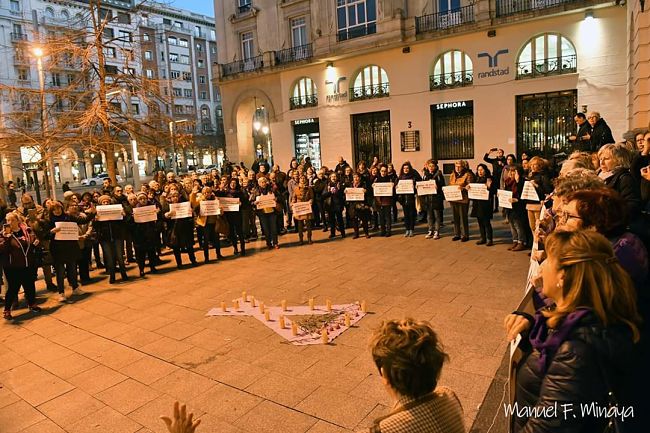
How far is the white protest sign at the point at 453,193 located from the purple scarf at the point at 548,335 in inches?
404

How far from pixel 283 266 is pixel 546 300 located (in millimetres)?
9085

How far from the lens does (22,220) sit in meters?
9.94

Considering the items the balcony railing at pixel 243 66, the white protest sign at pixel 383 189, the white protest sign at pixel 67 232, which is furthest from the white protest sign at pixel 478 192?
the balcony railing at pixel 243 66

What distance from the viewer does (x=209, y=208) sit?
12734mm

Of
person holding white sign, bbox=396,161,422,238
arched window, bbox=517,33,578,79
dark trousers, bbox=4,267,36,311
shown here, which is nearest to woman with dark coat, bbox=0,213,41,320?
dark trousers, bbox=4,267,36,311

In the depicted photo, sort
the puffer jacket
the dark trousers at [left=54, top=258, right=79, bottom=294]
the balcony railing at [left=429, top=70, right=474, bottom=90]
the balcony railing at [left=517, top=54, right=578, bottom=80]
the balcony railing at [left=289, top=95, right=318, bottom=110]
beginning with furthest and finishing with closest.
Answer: the balcony railing at [left=289, top=95, right=318, bottom=110]
the balcony railing at [left=429, top=70, right=474, bottom=90]
the balcony railing at [left=517, top=54, right=578, bottom=80]
the dark trousers at [left=54, top=258, right=79, bottom=294]
the puffer jacket

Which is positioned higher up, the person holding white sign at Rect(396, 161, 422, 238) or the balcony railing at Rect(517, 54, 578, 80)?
the balcony railing at Rect(517, 54, 578, 80)

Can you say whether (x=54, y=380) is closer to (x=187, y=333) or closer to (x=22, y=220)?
(x=187, y=333)

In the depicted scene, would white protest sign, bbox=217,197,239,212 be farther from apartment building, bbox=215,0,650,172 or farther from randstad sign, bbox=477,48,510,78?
randstad sign, bbox=477,48,510,78

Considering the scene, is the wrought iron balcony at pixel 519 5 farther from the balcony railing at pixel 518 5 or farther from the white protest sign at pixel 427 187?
the white protest sign at pixel 427 187

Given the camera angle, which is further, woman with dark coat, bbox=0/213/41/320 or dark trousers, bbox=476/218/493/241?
dark trousers, bbox=476/218/493/241

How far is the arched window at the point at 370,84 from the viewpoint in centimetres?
2814

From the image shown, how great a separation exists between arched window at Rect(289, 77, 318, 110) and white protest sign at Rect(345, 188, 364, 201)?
17812 mm

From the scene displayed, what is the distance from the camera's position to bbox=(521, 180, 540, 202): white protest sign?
421 inches
